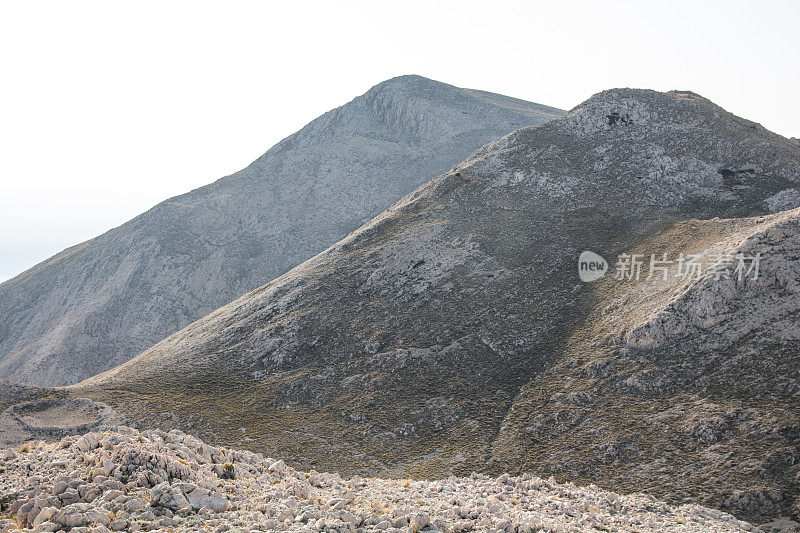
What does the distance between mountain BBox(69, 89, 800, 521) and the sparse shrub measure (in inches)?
880

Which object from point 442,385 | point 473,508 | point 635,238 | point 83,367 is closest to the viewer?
point 473,508

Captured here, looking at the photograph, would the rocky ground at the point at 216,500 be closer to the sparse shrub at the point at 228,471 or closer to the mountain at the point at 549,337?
the sparse shrub at the point at 228,471

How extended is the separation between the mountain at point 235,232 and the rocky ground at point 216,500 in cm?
10805

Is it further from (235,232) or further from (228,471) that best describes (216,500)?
(235,232)

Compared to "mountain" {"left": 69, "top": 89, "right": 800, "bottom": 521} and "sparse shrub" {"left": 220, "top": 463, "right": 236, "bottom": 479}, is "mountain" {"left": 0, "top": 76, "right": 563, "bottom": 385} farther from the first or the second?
"sparse shrub" {"left": 220, "top": 463, "right": 236, "bottom": 479}

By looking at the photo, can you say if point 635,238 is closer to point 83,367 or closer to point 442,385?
point 442,385

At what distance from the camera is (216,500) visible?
18.0 metres

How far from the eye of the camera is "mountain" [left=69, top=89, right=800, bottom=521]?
122ft

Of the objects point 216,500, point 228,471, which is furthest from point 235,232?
point 216,500

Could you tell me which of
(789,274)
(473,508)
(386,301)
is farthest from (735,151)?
(473,508)

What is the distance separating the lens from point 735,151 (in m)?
75.5

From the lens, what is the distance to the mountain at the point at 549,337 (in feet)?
122

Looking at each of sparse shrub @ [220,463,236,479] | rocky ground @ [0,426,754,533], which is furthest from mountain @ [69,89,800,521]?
sparse shrub @ [220,463,236,479]

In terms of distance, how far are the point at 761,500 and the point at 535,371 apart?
72.9ft
